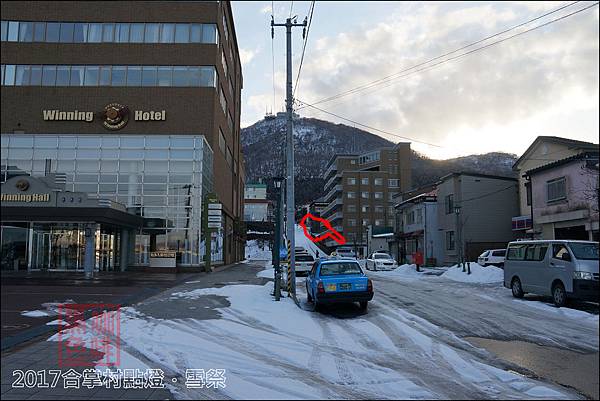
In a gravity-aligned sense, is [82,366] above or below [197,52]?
below

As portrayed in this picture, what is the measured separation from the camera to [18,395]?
5629 millimetres

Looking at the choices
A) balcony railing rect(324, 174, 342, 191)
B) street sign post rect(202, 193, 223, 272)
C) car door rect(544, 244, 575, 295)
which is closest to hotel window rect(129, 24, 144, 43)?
street sign post rect(202, 193, 223, 272)

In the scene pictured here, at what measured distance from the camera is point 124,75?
35.1m

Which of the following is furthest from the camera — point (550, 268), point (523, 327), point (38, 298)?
point (38, 298)

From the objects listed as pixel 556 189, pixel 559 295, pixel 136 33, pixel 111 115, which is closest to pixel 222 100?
pixel 136 33

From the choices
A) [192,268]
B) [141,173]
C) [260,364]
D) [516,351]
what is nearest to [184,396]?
[260,364]

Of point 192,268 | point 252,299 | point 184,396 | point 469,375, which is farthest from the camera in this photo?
point 192,268

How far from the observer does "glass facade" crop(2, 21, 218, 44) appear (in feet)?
113

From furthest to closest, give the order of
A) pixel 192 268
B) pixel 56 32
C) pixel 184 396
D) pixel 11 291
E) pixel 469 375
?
pixel 56 32 < pixel 192 268 < pixel 469 375 < pixel 184 396 < pixel 11 291

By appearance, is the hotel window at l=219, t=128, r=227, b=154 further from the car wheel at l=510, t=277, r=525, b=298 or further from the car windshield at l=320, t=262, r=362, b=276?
the car wheel at l=510, t=277, r=525, b=298

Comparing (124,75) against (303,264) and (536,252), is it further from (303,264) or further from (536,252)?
(536,252)

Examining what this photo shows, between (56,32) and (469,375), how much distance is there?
1469 inches

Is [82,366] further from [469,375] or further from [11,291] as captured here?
[469,375]

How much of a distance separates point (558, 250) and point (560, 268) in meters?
0.59
